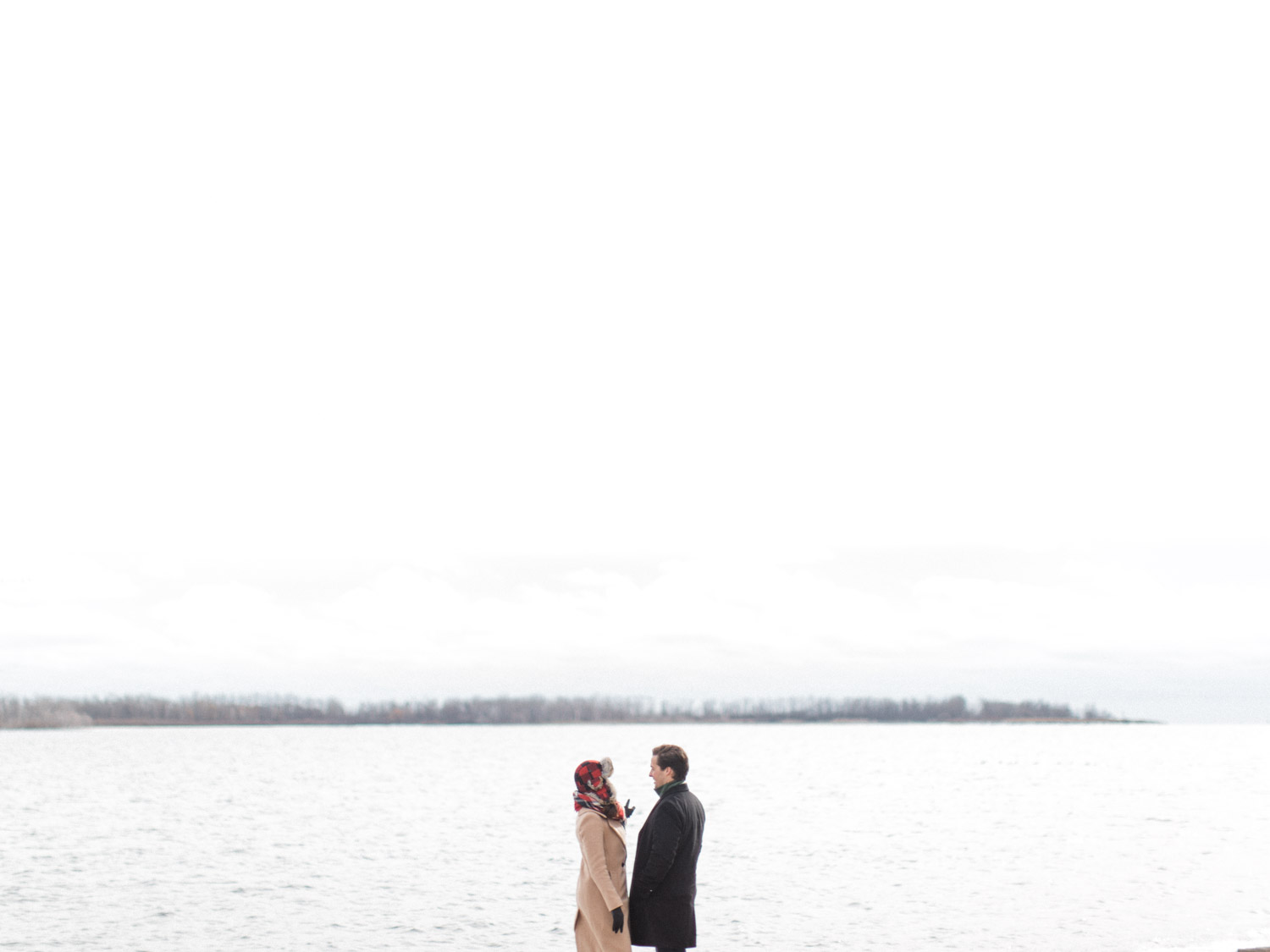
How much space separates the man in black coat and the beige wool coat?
13cm

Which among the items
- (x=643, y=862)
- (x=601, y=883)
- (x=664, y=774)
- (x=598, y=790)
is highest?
(x=664, y=774)

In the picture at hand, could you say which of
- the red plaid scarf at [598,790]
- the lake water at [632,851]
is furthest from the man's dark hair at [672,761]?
the lake water at [632,851]

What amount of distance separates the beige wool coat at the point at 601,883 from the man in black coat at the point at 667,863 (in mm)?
127

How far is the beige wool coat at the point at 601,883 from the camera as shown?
8633mm

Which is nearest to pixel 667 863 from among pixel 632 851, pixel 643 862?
pixel 643 862

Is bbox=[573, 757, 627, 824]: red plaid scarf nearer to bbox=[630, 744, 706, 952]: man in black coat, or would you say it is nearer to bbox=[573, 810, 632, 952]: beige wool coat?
bbox=[573, 810, 632, 952]: beige wool coat

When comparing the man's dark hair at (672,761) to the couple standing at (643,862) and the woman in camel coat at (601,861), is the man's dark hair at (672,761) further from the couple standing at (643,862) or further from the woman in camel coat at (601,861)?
the woman in camel coat at (601,861)

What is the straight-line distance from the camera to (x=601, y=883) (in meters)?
8.68

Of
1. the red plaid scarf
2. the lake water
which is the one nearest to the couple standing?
the red plaid scarf

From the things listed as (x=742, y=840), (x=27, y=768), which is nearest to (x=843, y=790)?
(x=742, y=840)

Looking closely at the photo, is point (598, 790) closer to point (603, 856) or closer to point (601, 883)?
point (603, 856)

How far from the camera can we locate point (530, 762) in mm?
99812

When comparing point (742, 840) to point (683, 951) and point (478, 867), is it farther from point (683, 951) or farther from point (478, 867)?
point (683, 951)

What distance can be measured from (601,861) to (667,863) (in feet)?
1.56
